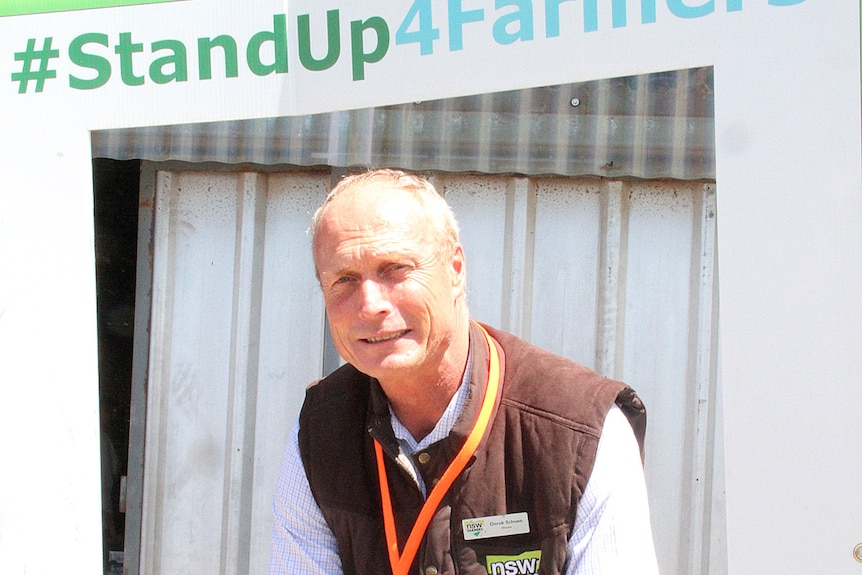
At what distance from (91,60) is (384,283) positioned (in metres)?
1.11

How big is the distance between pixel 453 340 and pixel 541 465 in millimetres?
348

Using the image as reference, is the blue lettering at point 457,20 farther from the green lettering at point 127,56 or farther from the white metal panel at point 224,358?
the white metal panel at point 224,358

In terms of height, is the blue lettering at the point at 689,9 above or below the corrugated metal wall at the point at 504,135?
above

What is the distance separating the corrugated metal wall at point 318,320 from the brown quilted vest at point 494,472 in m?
0.90

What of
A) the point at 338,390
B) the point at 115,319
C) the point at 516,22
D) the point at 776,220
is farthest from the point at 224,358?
the point at 776,220

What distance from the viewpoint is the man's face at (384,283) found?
6.51 ft

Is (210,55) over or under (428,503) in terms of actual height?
over

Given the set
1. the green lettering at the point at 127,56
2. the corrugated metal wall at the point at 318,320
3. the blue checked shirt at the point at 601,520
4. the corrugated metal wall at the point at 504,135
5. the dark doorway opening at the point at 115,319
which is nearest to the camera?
the blue checked shirt at the point at 601,520

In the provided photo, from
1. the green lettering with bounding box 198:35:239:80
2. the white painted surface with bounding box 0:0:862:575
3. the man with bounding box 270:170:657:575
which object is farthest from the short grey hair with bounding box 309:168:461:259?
the green lettering with bounding box 198:35:239:80

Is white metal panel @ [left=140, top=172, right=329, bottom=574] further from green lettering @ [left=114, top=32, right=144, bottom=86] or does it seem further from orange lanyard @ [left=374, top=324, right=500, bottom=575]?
orange lanyard @ [left=374, top=324, right=500, bottom=575]

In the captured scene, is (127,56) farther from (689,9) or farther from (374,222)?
(689,9)

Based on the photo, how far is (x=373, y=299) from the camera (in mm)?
1979

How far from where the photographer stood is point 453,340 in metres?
2.10

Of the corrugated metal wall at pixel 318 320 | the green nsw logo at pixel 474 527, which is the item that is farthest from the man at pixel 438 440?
the corrugated metal wall at pixel 318 320
